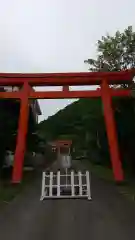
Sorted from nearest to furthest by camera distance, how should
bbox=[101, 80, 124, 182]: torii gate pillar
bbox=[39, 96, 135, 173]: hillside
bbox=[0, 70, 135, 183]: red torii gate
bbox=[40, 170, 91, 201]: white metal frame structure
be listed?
1. bbox=[40, 170, 91, 201]: white metal frame structure
2. bbox=[101, 80, 124, 182]: torii gate pillar
3. bbox=[0, 70, 135, 183]: red torii gate
4. bbox=[39, 96, 135, 173]: hillside

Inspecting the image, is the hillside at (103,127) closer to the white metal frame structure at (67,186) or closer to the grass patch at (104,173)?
the grass patch at (104,173)

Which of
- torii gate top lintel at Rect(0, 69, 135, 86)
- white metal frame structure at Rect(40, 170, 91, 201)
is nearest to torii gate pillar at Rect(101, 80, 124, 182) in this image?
torii gate top lintel at Rect(0, 69, 135, 86)

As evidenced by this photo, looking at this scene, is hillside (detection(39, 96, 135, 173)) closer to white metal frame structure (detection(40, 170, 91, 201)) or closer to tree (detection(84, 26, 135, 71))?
tree (detection(84, 26, 135, 71))

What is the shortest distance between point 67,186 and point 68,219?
19.0 feet

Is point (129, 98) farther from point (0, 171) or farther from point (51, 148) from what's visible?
point (51, 148)

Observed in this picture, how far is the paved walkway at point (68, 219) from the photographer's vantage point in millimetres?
9000

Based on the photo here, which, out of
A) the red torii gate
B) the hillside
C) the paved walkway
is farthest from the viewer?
the hillside

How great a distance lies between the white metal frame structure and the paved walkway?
1.60ft

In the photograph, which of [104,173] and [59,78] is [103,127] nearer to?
[104,173]

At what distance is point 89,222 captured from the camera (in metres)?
10.7

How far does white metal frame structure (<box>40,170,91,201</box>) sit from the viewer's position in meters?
16.7

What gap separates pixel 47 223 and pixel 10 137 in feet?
58.1

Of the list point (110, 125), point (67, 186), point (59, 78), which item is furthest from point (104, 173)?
point (67, 186)

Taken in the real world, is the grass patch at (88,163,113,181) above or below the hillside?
below
